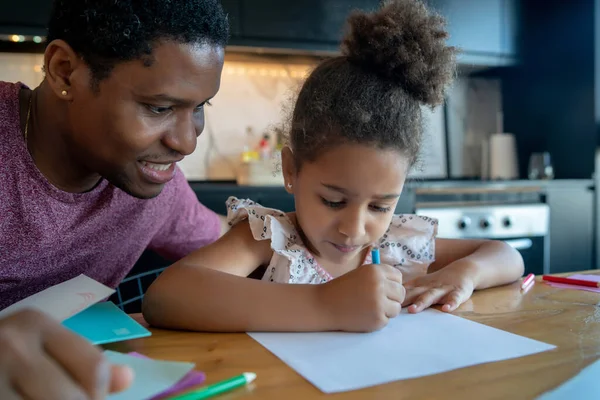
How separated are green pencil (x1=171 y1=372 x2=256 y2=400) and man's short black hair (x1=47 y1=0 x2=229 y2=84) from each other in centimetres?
55

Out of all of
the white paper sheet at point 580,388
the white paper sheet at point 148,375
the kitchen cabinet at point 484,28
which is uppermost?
the kitchen cabinet at point 484,28

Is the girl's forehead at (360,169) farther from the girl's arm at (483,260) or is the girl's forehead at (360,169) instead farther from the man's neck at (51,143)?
the man's neck at (51,143)

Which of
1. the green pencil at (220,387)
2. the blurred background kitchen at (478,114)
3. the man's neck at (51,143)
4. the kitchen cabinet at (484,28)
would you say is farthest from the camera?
the kitchen cabinet at (484,28)

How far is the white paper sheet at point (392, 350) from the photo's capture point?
1.63ft

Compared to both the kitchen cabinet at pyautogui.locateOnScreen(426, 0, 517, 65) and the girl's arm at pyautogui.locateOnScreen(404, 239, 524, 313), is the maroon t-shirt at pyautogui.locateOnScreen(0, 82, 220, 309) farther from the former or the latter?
the kitchen cabinet at pyautogui.locateOnScreen(426, 0, 517, 65)

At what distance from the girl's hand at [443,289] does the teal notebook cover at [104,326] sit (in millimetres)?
372

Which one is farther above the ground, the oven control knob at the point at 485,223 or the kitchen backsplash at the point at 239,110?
the kitchen backsplash at the point at 239,110

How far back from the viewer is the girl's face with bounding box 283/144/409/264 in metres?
0.85

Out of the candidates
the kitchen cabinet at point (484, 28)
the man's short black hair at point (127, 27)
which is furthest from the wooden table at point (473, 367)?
the kitchen cabinet at point (484, 28)

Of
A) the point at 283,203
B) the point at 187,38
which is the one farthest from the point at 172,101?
the point at 283,203

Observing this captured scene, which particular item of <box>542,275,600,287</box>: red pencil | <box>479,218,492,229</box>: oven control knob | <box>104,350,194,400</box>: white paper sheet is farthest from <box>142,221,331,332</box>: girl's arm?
<box>479,218,492,229</box>: oven control knob

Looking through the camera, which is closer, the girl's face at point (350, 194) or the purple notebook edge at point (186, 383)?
the purple notebook edge at point (186, 383)

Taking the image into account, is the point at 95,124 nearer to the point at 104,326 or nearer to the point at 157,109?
the point at 157,109

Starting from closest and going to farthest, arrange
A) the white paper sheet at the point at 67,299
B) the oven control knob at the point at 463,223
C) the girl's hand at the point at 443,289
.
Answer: the white paper sheet at the point at 67,299 → the girl's hand at the point at 443,289 → the oven control knob at the point at 463,223
